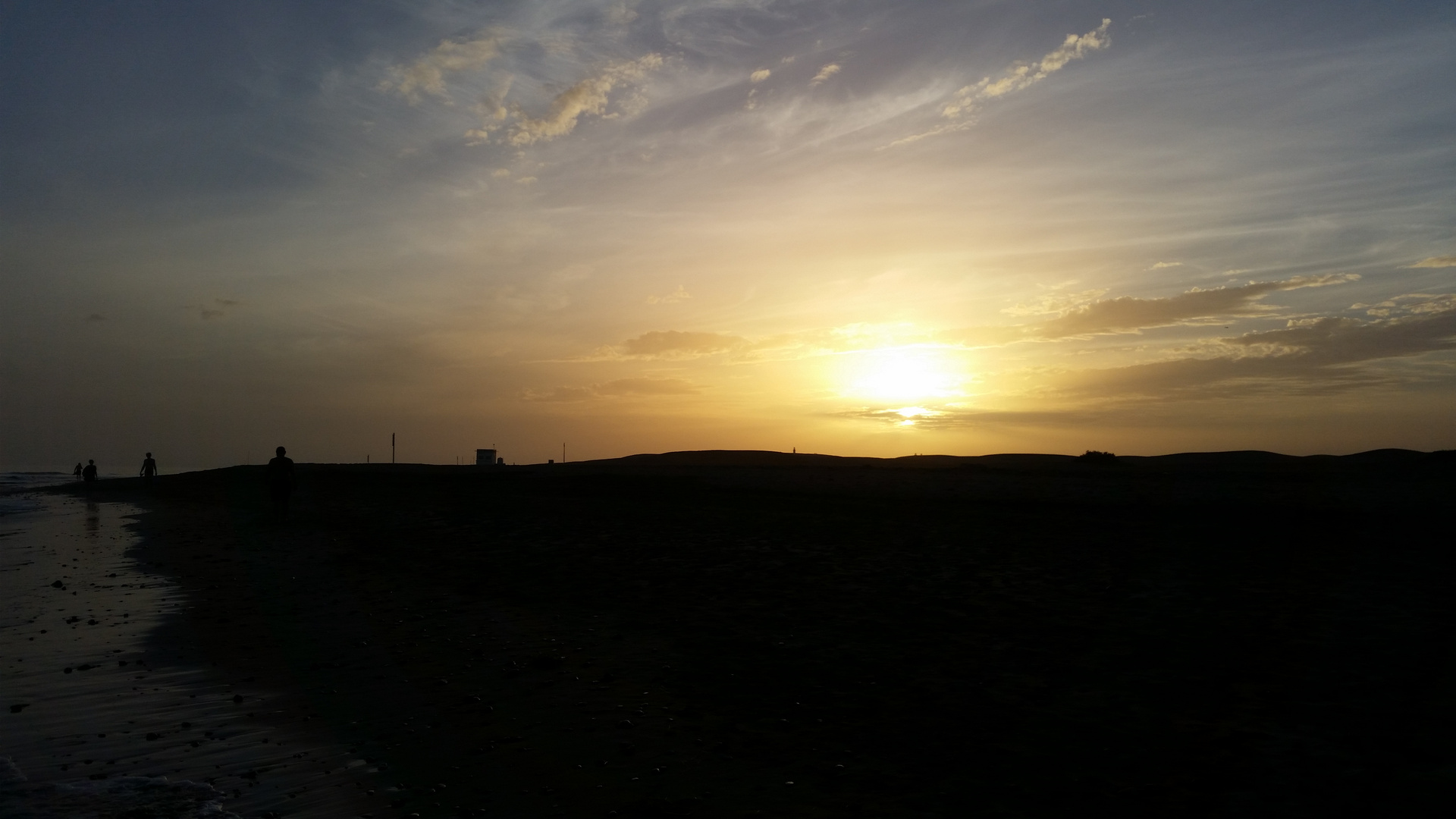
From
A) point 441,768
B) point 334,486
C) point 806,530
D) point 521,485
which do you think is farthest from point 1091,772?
point 334,486

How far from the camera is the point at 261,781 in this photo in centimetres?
738

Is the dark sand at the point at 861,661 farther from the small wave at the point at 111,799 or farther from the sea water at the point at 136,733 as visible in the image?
the small wave at the point at 111,799

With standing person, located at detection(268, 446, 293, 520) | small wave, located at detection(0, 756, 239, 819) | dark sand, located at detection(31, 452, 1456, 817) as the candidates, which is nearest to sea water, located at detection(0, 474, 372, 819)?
small wave, located at detection(0, 756, 239, 819)

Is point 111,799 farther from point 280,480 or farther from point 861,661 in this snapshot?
point 280,480

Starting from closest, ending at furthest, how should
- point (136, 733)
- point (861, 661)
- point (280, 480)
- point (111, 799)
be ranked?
point (111, 799) < point (136, 733) < point (861, 661) < point (280, 480)

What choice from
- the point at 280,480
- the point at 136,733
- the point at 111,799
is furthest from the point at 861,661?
the point at 280,480

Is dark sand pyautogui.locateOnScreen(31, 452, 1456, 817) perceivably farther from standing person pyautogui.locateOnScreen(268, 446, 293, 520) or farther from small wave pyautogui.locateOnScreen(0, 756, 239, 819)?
standing person pyautogui.locateOnScreen(268, 446, 293, 520)

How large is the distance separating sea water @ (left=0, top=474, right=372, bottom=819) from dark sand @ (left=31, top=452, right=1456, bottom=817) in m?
0.41

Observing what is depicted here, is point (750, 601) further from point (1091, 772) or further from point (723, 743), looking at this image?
point (1091, 772)

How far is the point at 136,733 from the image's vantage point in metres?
8.69

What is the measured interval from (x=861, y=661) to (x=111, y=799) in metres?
7.93

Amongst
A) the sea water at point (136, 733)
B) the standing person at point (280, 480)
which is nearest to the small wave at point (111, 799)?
the sea water at point (136, 733)

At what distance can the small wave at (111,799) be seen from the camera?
22.0ft

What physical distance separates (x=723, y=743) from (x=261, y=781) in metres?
4.00
